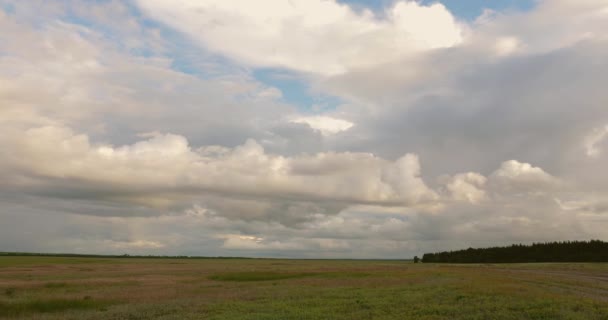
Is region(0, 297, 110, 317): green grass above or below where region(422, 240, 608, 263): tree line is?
below

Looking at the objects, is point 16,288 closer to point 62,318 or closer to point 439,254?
point 62,318

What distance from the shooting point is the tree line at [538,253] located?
13025cm

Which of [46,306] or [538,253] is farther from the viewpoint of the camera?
[538,253]

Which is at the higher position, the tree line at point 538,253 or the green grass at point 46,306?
the tree line at point 538,253

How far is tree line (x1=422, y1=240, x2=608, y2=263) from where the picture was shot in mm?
130250

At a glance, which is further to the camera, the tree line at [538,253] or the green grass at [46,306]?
the tree line at [538,253]

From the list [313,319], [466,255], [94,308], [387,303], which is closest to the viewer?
[313,319]

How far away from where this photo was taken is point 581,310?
25656 millimetres

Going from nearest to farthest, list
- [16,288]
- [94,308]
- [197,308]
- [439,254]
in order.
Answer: [197,308]
[94,308]
[16,288]
[439,254]

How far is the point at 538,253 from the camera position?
5817 inches

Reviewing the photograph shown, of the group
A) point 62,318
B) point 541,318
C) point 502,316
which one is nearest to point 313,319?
point 502,316

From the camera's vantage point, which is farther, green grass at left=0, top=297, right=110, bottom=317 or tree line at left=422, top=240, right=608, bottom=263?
tree line at left=422, top=240, right=608, bottom=263

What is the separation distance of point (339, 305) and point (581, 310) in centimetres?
1421

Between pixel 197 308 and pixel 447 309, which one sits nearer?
pixel 447 309
